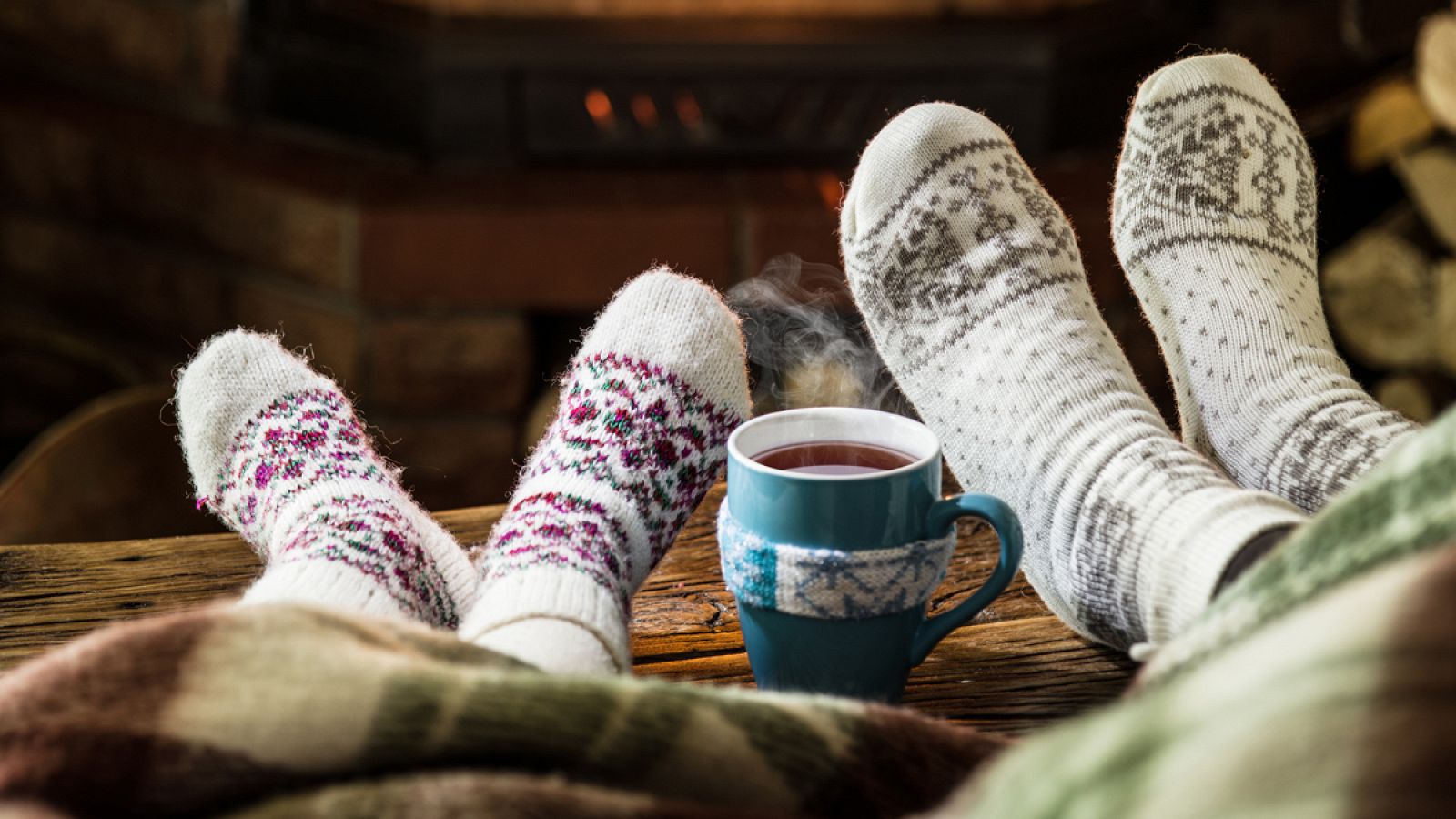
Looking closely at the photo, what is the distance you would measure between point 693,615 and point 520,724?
0.29 metres

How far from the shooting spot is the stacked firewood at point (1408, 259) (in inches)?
57.4

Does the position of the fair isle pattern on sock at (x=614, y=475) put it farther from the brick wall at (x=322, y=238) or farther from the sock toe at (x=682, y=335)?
the brick wall at (x=322, y=238)

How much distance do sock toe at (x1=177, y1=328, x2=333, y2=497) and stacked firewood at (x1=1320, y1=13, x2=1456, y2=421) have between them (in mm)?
1191

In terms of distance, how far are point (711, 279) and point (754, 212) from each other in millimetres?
85

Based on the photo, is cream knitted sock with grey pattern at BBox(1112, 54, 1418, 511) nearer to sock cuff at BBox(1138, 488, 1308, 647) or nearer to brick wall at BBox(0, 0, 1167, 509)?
sock cuff at BBox(1138, 488, 1308, 647)

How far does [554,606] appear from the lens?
20.7 inches

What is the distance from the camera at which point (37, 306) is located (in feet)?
5.86

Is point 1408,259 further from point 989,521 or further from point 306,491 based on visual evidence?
point 306,491

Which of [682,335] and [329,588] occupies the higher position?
[682,335]

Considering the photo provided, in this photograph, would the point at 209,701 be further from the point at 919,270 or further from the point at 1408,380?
the point at 1408,380

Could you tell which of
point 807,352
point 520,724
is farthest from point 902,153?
point 520,724

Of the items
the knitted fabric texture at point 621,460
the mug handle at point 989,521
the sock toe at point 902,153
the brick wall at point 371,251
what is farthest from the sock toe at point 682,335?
the brick wall at point 371,251

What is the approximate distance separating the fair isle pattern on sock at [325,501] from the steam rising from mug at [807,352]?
0.24m

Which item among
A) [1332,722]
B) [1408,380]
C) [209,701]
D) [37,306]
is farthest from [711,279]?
[1332,722]
